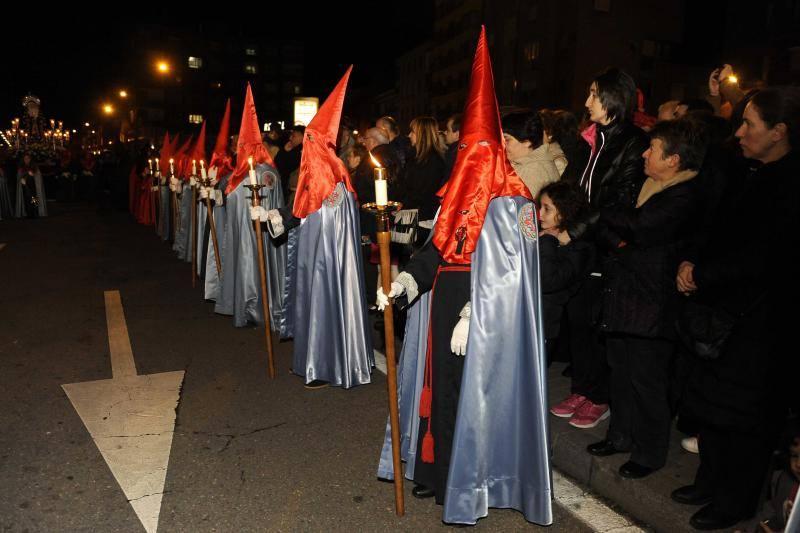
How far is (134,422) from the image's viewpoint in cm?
429

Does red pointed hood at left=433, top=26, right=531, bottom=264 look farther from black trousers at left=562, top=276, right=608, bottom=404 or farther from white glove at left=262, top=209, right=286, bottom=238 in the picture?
white glove at left=262, top=209, right=286, bottom=238

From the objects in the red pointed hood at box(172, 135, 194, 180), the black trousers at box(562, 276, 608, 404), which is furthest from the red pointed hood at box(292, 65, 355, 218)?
the red pointed hood at box(172, 135, 194, 180)

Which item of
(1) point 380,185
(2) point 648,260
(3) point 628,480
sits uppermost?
(1) point 380,185

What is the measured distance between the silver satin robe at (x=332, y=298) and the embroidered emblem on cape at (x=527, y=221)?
229 cm

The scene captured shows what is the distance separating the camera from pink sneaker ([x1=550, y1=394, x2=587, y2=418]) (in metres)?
4.17

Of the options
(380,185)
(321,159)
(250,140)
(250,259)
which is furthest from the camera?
(250,259)

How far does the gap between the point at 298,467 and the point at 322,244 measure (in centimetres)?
185

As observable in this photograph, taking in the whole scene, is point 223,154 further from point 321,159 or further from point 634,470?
point 634,470

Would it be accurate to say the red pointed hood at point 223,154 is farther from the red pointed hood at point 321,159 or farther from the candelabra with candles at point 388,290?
the candelabra with candles at point 388,290

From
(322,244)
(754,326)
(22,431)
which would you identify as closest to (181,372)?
(22,431)

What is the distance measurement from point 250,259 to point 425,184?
2067 millimetres

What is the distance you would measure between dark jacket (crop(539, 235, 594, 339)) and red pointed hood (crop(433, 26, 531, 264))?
2.23 ft

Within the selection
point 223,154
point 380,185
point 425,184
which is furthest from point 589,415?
point 223,154

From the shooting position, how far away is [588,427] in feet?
13.0
